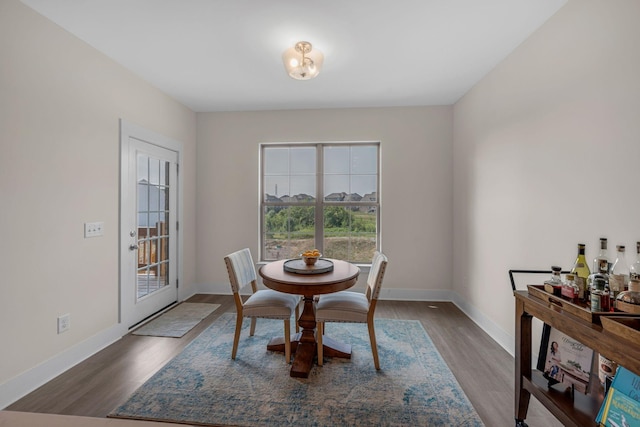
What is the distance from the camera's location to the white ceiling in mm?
2008

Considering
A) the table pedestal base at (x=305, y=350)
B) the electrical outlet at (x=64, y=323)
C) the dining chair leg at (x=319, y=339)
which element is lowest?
the table pedestal base at (x=305, y=350)

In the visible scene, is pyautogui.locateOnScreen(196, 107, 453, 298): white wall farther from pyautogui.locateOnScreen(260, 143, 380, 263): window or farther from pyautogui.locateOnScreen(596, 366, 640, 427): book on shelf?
pyautogui.locateOnScreen(596, 366, 640, 427): book on shelf

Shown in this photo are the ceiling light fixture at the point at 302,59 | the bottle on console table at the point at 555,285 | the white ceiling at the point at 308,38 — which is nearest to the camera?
the bottle on console table at the point at 555,285

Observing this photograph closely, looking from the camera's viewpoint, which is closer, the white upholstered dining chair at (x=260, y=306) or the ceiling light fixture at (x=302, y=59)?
the white upholstered dining chair at (x=260, y=306)

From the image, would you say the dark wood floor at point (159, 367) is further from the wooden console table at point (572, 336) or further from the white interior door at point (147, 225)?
the white interior door at point (147, 225)

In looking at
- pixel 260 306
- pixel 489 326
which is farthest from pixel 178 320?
pixel 489 326

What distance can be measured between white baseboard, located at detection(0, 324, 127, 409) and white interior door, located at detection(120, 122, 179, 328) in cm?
24

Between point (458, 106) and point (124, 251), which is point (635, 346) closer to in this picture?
point (458, 106)

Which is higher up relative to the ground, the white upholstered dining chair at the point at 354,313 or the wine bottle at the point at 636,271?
the wine bottle at the point at 636,271

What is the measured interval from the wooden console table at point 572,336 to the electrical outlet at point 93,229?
3.20 meters

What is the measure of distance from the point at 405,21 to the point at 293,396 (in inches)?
108

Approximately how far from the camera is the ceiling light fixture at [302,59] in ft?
7.98

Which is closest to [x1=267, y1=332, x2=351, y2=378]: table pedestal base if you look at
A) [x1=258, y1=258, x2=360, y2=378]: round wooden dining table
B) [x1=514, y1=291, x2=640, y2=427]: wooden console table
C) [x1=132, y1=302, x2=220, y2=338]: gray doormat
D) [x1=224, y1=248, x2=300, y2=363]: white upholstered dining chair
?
[x1=258, y1=258, x2=360, y2=378]: round wooden dining table

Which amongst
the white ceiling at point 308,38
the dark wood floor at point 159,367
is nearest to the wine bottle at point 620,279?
the dark wood floor at point 159,367
